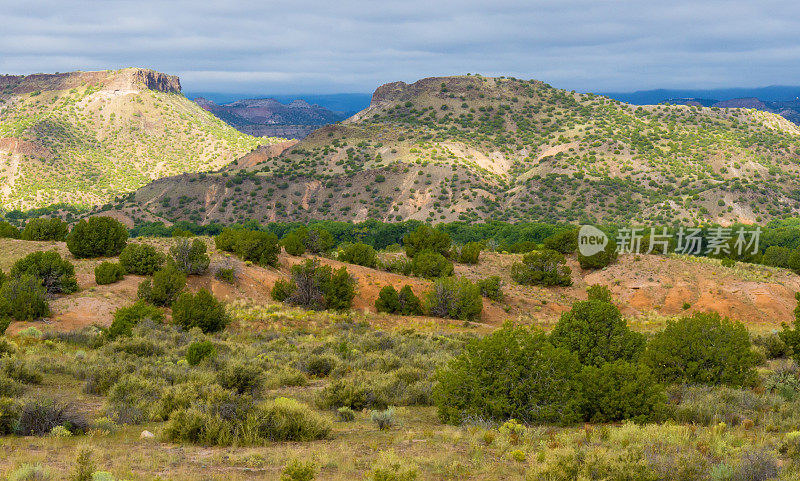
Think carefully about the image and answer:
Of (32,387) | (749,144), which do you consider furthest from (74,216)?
(749,144)

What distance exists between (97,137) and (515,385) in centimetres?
14777

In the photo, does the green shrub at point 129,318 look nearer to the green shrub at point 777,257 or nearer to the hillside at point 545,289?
the hillside at point 545,289

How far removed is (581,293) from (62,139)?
127 metres

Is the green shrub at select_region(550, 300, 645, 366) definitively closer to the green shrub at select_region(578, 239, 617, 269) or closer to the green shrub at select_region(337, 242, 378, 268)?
the green shrub at select_region(337, 242, 378, 268)

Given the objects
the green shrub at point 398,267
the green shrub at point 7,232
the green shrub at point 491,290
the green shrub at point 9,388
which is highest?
the green shrub at point 9,388

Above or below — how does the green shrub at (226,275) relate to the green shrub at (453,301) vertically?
above

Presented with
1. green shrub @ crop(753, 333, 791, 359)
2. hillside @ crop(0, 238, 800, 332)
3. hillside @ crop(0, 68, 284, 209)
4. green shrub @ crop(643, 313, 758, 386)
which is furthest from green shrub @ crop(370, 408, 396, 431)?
hillside @ crop(0, 68, 284, 209)

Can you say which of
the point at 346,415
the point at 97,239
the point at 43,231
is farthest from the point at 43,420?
the point at 43,231

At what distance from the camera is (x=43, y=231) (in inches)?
1310

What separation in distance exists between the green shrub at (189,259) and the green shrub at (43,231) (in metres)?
9.23

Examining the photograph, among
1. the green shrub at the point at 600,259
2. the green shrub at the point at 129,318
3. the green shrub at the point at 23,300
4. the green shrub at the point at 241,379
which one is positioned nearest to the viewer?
the green shrub at the point at 241,379

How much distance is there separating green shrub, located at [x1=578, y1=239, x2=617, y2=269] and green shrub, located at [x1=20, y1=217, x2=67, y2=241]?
3518 cm

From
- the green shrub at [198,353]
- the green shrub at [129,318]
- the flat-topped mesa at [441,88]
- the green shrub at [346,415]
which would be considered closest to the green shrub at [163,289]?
the green shrub at [129,318]

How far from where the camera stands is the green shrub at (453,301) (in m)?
30.5
